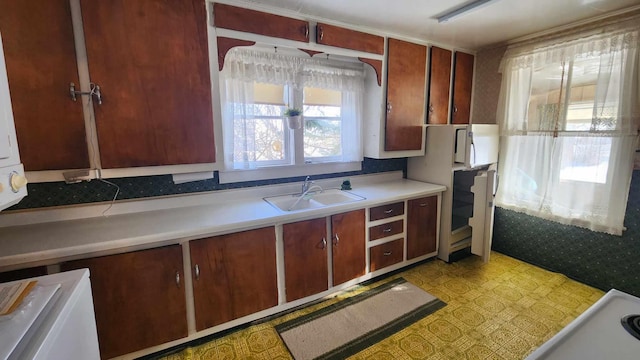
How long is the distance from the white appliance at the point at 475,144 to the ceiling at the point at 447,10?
2.80 feet

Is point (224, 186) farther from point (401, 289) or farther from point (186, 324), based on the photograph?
point (401, 289)

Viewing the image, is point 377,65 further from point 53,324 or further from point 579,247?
point 53,324

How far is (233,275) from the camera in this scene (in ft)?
5.88

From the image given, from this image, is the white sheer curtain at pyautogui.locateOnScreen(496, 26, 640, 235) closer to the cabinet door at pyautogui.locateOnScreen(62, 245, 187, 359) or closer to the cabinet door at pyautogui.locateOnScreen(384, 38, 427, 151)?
the cabinet door at pyautogui.locateOnScreen(384, 38, 427, 151)

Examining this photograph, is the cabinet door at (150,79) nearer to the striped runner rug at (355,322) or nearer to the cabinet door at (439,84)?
the striped runner rug at (355,322)

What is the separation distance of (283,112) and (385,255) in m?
1.54

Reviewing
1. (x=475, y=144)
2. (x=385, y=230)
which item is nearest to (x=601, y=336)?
(x=385, y=230)

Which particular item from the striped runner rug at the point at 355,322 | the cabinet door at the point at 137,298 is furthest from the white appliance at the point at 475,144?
the cabinet door at the point at 137,298

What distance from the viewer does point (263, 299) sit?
6.32 ft

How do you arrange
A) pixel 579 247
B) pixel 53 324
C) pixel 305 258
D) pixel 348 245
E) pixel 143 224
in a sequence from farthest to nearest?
pixel 579 247 < pixel 348 245 < pixel 305 258 < pixel 143 224 < pixel 53 324

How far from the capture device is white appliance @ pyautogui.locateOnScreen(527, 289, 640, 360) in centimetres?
76

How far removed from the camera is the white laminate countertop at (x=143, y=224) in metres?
1.37

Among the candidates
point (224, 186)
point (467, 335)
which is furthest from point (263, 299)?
point (467, 335)

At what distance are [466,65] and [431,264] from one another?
2.17 meters
